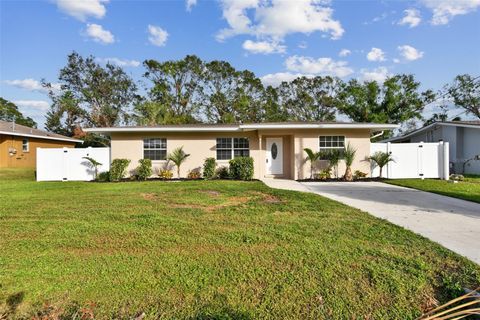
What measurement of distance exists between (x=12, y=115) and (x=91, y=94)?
659 inches

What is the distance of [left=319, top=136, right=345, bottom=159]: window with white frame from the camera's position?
14.6 meters

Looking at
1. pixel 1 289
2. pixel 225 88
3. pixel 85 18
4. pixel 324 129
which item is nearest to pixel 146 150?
pixel 85 18

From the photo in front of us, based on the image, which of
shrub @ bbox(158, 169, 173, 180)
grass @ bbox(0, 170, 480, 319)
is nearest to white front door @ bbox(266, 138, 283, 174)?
shrub @ bbox(158, 169, 173, 180)

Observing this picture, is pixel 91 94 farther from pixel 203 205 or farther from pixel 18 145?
pixel 203 205

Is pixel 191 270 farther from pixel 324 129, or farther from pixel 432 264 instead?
pixel 324 129

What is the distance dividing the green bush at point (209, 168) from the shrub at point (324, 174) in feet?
16.4

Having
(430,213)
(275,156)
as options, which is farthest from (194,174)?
(430,213)

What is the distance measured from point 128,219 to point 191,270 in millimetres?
2903

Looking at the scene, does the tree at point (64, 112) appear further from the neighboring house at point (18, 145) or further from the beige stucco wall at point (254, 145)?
the beige stucco wall at point (254, 145)

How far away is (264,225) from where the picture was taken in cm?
546

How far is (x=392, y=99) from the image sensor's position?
32.6 metres

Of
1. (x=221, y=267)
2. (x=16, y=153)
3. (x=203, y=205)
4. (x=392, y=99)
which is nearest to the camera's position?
(x=221, y=267)

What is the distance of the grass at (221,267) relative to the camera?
113 inches

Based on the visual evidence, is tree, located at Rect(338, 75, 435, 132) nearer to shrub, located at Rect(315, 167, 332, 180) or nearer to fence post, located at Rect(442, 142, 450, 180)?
fence post, located at Rect(442, 142, 450, 180)
